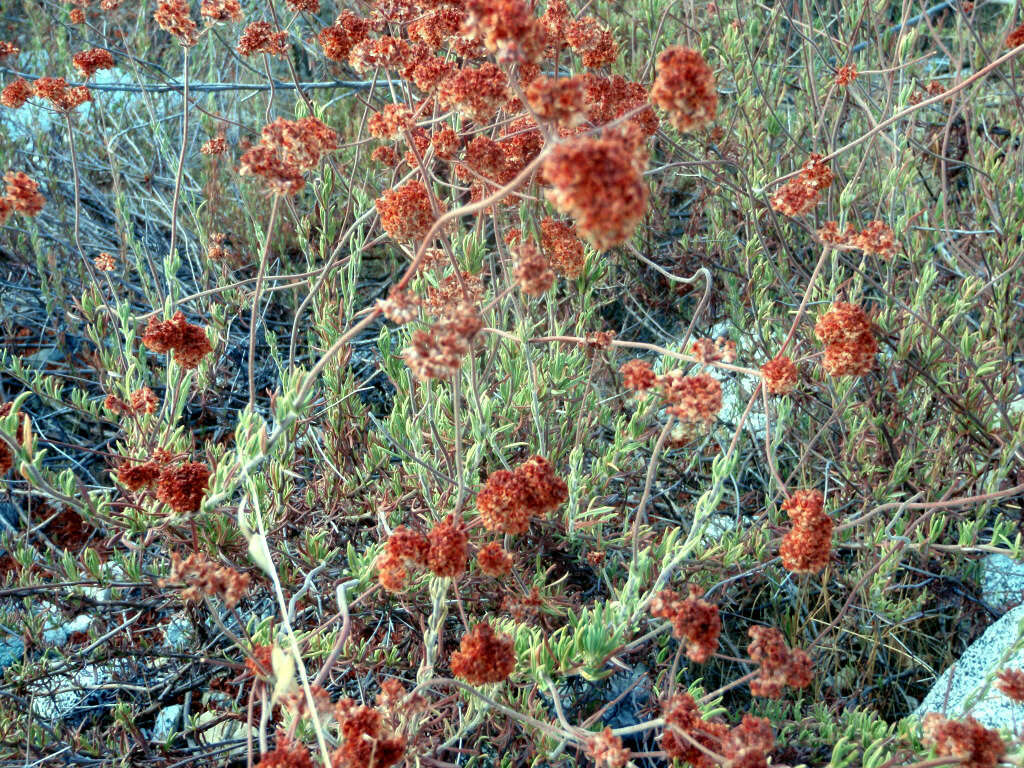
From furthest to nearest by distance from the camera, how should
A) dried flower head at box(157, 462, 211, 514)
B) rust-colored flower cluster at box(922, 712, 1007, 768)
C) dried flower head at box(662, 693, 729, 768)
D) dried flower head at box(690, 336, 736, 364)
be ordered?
dried flower head at box(157, 462, 211, 514)
dried flower head at box(690, 336, 736, 364)
dried flower head at box(662, 693, 729, 768)
rust-colored flower cluster at box(922, 712, 1007, 768)

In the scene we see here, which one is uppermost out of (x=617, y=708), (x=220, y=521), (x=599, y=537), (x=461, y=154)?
(x=461, y=154)

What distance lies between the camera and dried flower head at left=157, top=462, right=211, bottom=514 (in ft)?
Result: 6.16

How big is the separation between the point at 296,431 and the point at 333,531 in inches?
13.4

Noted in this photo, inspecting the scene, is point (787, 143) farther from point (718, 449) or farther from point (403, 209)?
point (403, 209)

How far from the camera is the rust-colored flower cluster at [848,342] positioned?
1.90m

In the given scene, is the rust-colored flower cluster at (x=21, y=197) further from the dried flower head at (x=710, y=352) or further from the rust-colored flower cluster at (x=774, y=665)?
the rust-colored flower cluster at (x=774, y=665)

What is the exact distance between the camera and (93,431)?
124 inches

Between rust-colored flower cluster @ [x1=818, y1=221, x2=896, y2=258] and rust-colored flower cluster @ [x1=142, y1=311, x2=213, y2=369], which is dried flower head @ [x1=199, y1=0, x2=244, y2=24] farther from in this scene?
rust-colored flower cluster @ [x1=818, y1=221, x2=896, y2=258]

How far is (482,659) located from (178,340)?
110 cm

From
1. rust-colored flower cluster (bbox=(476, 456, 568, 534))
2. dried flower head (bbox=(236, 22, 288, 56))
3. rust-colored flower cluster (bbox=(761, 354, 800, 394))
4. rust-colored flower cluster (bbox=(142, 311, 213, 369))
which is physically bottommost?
rust-colored flower cluster (bbox=(476, 456, 568, 534))

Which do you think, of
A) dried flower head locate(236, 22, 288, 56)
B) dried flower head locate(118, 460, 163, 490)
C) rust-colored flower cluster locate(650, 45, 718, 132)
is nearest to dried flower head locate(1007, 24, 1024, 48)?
rust-colored flower cluster locate(650, 45, 718, 132)

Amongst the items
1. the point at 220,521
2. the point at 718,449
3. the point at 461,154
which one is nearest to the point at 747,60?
the point at 718,449

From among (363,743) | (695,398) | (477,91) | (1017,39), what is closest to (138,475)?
(363,743)

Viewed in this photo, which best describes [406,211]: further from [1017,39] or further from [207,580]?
[1017,39]
